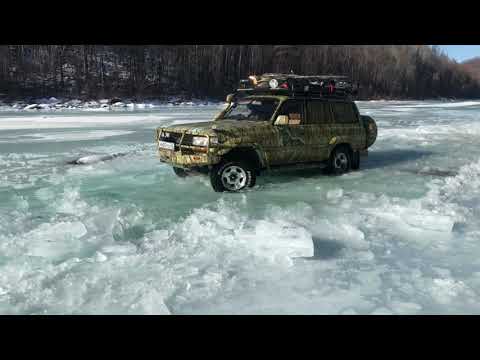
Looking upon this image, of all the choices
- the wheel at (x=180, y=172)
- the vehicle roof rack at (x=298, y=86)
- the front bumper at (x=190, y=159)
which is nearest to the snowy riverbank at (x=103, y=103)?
the vehicle roof rack at (x=298, y=86)

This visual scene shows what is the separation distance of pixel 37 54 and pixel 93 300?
5848 centimetres

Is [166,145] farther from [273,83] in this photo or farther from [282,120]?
[273,83]

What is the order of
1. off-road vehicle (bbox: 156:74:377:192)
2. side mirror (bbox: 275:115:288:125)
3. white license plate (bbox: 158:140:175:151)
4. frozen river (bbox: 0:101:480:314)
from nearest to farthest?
frozen river (bbox: 0:101:480:314), off-road vehicle (bbox: 156:74:377:192), white license plate (bbox: 158:140:175:151), side mirror (bbox: 275:115:288:125)

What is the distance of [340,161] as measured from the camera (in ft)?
29.6

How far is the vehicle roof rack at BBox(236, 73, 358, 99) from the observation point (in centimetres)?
812

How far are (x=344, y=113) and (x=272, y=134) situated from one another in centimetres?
228

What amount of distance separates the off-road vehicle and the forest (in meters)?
43.8

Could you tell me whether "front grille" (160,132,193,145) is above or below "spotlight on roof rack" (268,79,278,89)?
below

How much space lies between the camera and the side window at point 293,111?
780 centimetres

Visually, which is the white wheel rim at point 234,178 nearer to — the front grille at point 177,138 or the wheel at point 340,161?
the front grille at point 177,138

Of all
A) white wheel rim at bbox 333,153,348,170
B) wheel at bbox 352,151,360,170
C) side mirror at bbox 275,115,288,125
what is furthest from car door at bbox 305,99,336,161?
wheel at bbox 352,151,360,170

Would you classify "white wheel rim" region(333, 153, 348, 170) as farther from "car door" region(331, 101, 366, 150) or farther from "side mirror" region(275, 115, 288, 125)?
"side mirror" region(275, 115, 288, 125)
